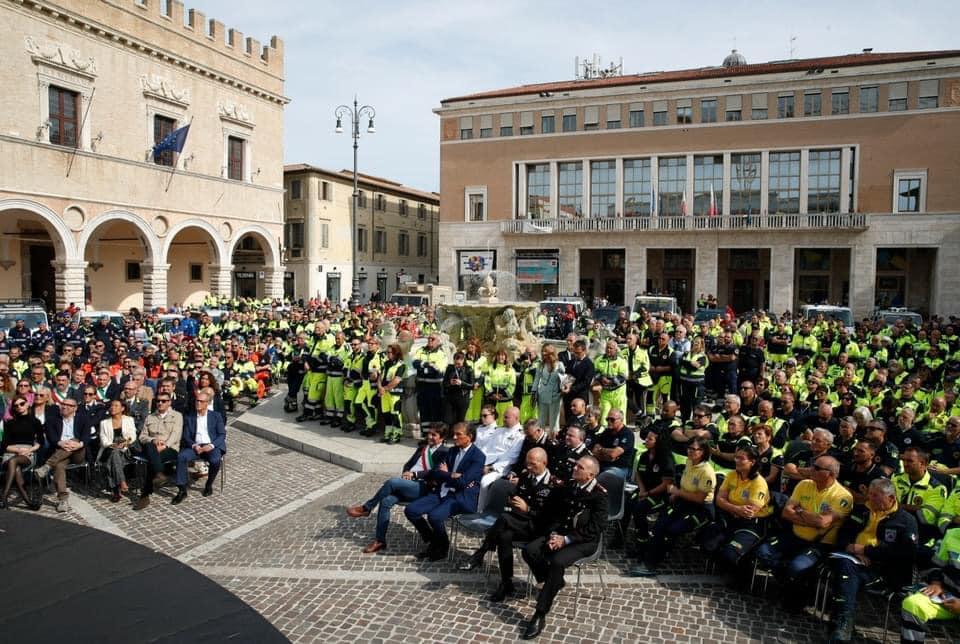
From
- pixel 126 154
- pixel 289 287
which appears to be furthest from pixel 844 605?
pixel 289 287

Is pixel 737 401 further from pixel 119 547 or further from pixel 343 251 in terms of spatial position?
pixel 343 251

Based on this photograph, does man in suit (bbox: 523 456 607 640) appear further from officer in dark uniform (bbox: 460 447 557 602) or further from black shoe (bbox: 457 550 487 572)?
black shoe (bbox: 457 550 487 572)

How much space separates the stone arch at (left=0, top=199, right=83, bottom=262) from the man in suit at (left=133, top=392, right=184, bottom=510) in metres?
21.9

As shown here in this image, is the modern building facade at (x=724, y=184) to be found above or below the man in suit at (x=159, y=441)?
above

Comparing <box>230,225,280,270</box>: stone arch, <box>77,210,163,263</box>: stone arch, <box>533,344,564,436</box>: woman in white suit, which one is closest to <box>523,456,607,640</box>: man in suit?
<box>533,344,564,436</box>: woman in white suit

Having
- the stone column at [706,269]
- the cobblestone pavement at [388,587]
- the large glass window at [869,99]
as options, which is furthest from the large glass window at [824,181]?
the cobblestone pavement at [388,587]

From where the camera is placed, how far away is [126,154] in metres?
29.5

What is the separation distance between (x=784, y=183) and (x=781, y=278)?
5862 mm

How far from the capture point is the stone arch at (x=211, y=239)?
31.3 meters

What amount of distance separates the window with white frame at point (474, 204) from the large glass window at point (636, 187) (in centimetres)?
985

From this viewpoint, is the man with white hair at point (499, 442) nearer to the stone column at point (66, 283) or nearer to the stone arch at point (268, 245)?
the stone column at point (66, 283)

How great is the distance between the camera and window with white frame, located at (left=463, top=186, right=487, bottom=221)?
1780 inches

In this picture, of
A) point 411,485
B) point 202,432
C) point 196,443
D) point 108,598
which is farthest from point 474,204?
point 108,598

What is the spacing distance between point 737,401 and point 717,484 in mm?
1259
